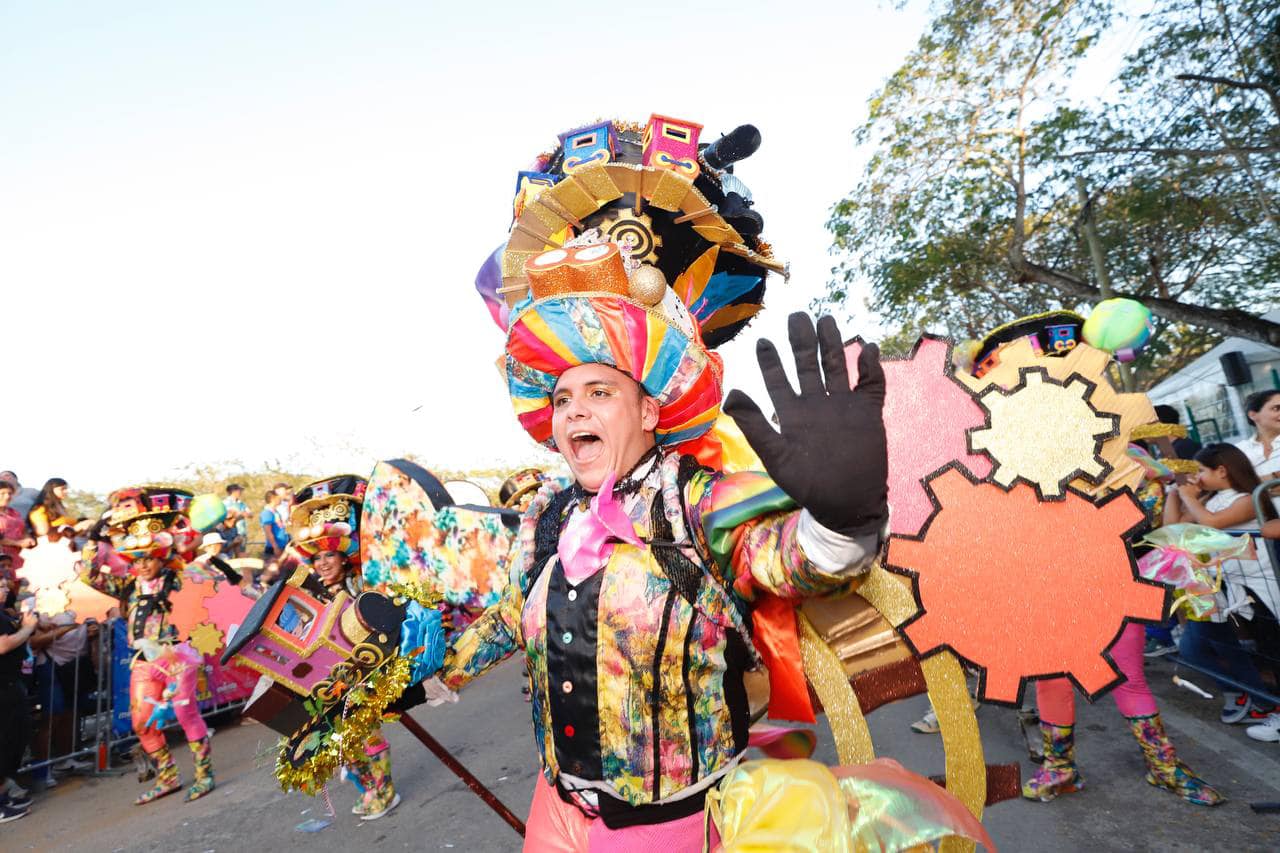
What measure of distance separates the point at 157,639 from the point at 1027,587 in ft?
20.5

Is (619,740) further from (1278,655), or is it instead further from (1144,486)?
(1278,655)

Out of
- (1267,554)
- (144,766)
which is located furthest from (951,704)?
(144,766)

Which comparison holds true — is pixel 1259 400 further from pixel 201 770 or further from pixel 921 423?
pixel 201 770

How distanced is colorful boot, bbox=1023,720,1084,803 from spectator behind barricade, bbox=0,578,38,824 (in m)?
7.03

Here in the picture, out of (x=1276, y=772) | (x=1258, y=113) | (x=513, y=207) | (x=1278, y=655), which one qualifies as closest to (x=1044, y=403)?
(x=513, y=207)

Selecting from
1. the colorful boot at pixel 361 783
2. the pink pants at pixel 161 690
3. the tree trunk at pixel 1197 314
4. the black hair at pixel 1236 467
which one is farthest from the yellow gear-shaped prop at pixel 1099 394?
the tree trunk at pixel 1197 314

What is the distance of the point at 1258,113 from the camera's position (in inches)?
415

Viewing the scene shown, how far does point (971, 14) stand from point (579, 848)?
1444cm

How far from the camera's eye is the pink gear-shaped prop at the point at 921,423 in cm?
154

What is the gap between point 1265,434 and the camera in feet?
15.6

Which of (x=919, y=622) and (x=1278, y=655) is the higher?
(x=919, y=622)

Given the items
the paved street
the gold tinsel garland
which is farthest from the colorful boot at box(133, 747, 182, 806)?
the gold tinsel garland

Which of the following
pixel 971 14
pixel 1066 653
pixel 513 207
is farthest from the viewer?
pixel 971 14

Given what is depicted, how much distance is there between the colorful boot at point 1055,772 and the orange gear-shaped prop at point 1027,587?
281 cm
